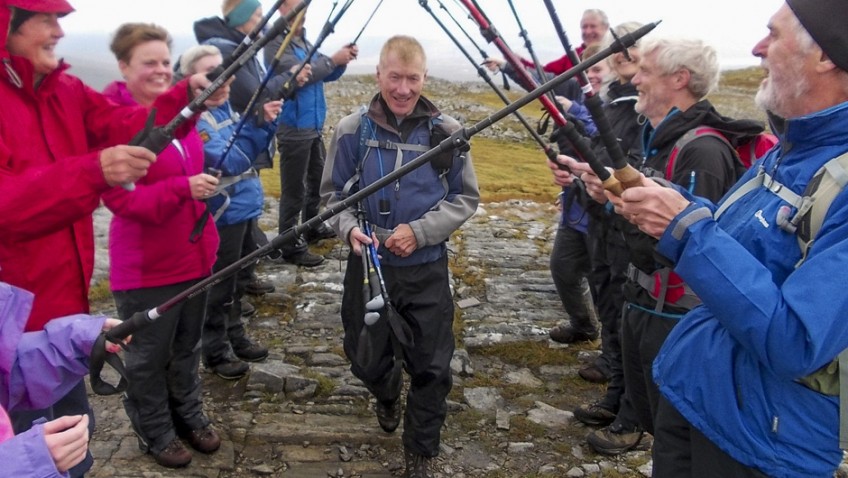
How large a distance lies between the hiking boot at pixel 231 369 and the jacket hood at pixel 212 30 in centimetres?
332

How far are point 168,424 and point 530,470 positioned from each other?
288 cm

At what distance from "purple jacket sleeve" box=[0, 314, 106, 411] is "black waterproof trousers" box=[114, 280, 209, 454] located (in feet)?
4.72

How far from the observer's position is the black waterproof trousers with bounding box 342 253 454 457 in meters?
4.70

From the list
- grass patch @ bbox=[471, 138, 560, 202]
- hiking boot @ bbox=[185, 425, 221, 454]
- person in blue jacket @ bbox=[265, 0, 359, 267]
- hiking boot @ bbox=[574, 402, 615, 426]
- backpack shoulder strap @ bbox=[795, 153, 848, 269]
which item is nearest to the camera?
backpack shoulder strap @ bbox=[795, 153, 848, 269]

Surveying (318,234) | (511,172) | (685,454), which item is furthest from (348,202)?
(511,172)

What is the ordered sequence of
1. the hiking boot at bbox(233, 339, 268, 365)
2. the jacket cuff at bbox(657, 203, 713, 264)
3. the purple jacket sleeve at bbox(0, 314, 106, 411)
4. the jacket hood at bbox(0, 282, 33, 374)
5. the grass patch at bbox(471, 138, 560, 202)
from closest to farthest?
the jacket cuff at bbox(657, 203, 713, 264) → the jacket hood at bbox(0, 282, 33, 374) → the purple jacket sleeve at bbox(0, 314, 106, 411) → the hiking boot at bbox(233, 339, 268, 365) → the grass patch at bbox(471, 138, 560, 202)

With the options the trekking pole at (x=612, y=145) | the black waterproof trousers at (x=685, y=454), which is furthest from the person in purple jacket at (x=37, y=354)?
the black waterproof trousers at (x=685, y=454)

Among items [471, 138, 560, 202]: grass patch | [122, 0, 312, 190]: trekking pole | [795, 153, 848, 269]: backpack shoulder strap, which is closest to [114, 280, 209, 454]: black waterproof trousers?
[122, 0, 312, 190]: trekking pole

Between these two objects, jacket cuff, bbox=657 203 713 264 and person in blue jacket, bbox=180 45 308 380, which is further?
person in blue jacket, bbox=180 45 308 380

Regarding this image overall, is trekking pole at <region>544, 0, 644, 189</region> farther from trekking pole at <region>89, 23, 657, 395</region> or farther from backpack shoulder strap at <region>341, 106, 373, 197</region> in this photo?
backpack shoulder strap at <region>341, 106, 373, 197</region>

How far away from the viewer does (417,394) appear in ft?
15.8

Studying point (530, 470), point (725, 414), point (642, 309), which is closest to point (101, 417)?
point (530, 470)

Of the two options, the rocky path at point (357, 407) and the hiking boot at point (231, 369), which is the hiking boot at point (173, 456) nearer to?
the rocky path at point (357, 407)

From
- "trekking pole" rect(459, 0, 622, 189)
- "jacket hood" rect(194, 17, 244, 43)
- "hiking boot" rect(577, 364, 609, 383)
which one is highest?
"jacket hood" rect(194, 17, 244, 43)
